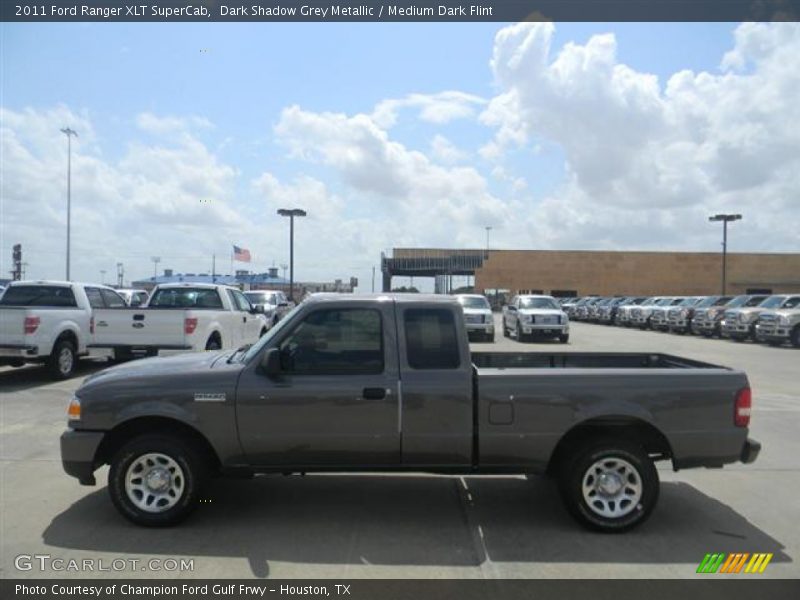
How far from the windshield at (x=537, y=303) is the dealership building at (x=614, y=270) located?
39147mm

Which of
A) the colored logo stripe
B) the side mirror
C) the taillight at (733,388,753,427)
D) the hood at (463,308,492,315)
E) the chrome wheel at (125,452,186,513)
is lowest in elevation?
the colored logo stripe

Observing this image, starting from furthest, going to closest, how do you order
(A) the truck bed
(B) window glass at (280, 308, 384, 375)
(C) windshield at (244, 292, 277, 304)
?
(C) windshield at (244, 292, 277, 304), (A) the truck bed, (B) window glass at (280, 308, 384, 375)

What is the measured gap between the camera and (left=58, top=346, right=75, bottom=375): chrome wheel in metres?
12.3

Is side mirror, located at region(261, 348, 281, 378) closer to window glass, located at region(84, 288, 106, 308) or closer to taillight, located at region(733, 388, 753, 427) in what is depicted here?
taillight, located at region(733, 388, 753, 427)

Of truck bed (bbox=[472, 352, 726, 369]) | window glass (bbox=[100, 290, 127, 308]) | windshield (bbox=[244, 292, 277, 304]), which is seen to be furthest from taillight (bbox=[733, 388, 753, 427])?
windshield (bbox=[244, 292, 277, 304])

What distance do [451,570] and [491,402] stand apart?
1.25 metres

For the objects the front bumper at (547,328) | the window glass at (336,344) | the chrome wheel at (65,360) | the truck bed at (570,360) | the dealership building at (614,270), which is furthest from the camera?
the dealership building at (614,270)

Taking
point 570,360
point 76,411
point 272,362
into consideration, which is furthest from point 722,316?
point 76,411

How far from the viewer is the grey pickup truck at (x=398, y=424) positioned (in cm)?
494

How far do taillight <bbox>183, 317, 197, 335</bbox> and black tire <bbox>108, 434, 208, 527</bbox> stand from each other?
7.48 metres

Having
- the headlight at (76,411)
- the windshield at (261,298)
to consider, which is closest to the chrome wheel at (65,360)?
the headlight at (76,411)

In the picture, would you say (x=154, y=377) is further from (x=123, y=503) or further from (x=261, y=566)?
(x=261, y=566)

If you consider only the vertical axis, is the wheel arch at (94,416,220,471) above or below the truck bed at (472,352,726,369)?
below

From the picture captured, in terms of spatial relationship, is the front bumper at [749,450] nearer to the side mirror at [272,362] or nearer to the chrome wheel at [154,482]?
the side mirror at [272,362]
